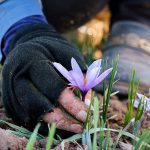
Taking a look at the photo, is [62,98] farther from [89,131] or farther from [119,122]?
[119,122]

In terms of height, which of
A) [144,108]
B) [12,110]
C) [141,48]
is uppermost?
[12,110]

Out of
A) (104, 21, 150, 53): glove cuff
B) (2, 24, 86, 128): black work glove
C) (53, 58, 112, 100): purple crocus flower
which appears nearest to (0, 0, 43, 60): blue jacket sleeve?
(2, 24, 86, 128): black work glove

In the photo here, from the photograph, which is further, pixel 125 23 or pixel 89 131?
pixel 125 23

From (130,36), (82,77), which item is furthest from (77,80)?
(130,36)

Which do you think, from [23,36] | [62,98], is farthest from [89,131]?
[23,36]

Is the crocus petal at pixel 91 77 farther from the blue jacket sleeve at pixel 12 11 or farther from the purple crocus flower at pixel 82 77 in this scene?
the blue jacket sleeve at pixel 12 11

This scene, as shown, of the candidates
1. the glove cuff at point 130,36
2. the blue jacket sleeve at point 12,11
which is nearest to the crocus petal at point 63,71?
the blue jacket sleeve at point 12,11
